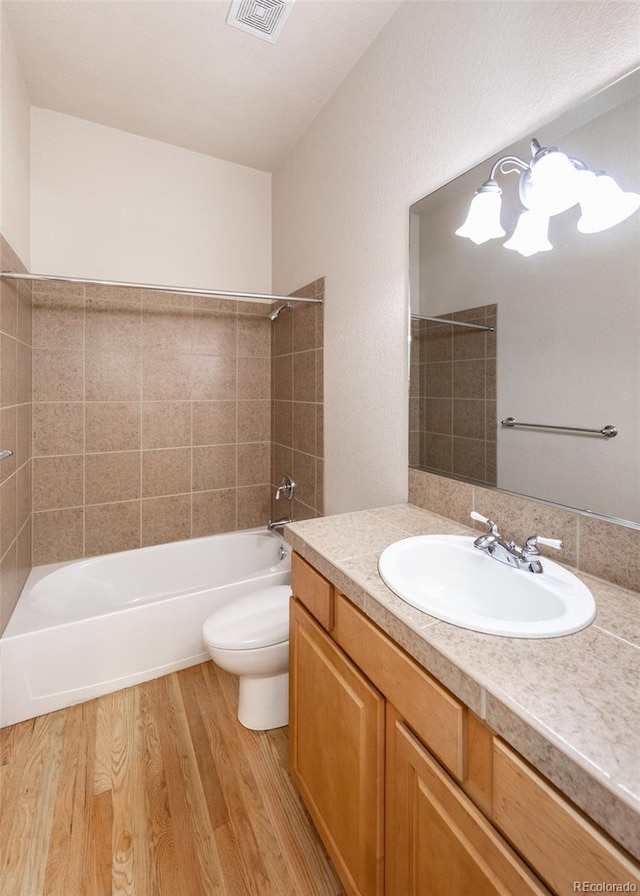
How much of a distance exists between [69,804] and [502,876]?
54.4 inches

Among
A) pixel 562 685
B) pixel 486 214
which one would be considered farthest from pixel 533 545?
pixel 486 214

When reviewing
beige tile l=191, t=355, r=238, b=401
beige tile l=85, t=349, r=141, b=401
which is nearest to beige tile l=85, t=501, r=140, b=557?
beige tile l=85, t=349, r=141, b=401

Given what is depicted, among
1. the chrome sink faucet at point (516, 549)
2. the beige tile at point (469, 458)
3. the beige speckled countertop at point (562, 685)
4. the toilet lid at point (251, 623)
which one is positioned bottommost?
the toilet lid at point (251, 623)

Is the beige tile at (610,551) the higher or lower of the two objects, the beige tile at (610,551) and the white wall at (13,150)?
the lower

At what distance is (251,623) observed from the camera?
61.5 inches

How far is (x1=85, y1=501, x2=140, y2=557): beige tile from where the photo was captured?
2.27 meters

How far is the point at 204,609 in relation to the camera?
6.31 ft

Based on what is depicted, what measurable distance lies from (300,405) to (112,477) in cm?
116

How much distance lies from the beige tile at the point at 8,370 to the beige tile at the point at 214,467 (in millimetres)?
A: 995

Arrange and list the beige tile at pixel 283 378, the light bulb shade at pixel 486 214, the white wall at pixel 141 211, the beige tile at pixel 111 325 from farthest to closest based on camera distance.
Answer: the beige tile at pixel 283 378 < the beige tile at pixel 111 325 < the white wall at pixel 141 211 < the light bulb shade at pixel 486 214

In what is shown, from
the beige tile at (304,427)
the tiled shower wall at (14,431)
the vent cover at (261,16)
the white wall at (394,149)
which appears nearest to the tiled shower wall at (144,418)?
the tiled shower wall at (14,431)

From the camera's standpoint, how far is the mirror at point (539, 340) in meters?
0.87

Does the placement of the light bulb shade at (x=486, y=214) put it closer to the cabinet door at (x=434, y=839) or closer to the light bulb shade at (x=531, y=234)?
the light bulb shade at (x=531, y=234)

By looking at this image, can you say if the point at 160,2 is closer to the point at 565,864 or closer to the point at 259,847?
the point at 565,864
